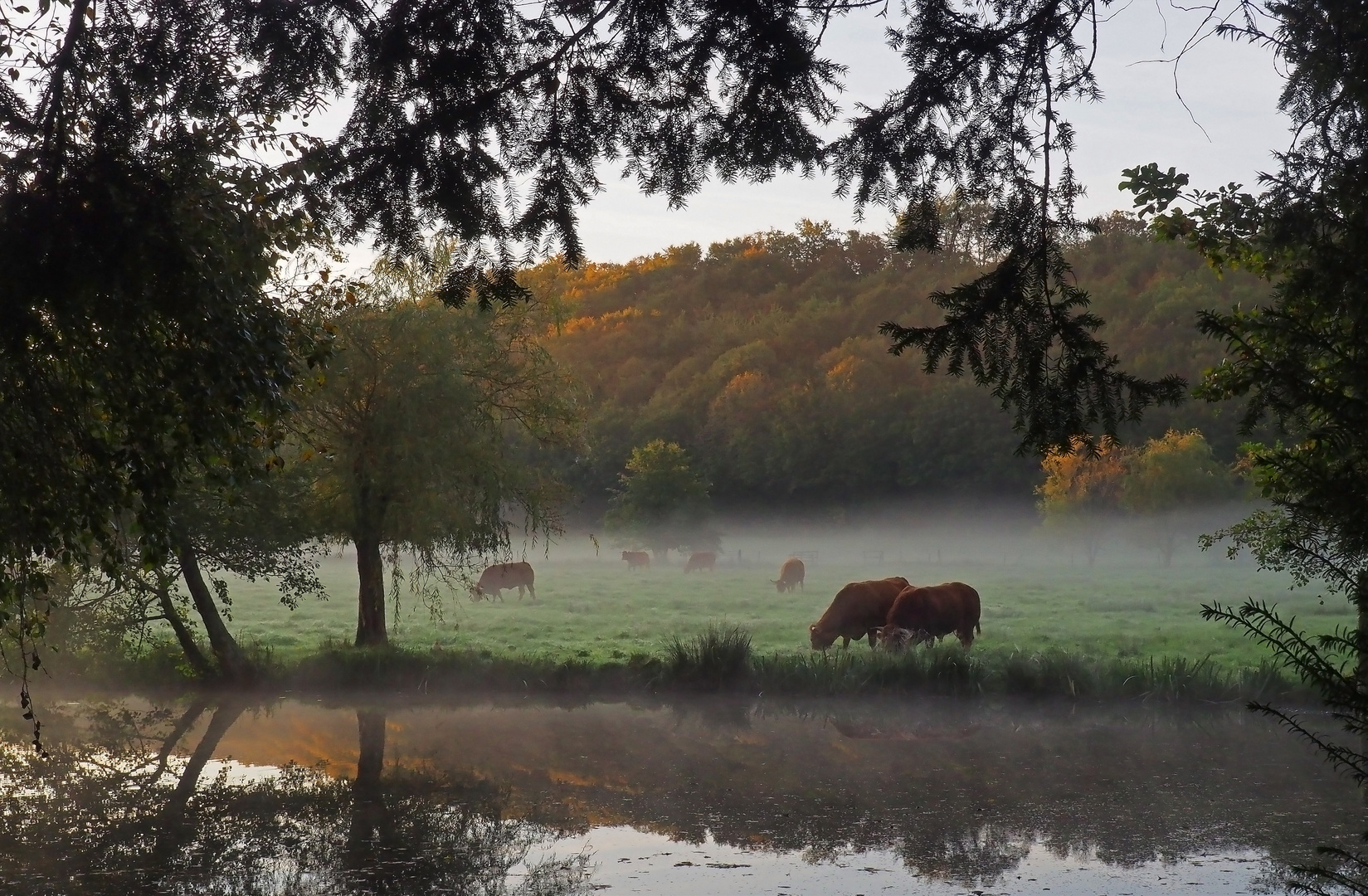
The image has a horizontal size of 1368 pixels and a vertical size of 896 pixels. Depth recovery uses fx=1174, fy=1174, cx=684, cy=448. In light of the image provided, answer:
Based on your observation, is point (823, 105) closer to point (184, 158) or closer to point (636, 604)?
point (184, 158)

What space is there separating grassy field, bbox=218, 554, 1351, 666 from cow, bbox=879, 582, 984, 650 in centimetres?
76

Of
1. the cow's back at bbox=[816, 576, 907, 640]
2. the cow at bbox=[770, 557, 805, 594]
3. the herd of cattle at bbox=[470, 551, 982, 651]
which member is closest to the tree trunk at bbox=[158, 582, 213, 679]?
the herd of cattle at bbox=[470, 551, 982, 651]

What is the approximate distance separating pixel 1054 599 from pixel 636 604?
9955mm

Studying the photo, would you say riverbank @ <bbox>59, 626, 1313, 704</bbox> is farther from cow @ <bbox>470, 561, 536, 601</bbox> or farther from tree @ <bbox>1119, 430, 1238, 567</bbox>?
tree @ <bbox>1119, 430, 1238, 567</bbox>

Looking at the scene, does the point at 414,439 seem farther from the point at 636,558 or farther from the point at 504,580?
the point at 636,558

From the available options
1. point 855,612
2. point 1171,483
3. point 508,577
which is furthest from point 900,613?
point 1171,483

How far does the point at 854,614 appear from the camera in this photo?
64.7ft

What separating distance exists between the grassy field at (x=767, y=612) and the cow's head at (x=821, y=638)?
266 mm

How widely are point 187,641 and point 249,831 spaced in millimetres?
7654

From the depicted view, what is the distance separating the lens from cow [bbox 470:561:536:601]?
105 ft

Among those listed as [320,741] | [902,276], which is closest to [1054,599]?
[320,741]

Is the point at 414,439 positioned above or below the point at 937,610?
above

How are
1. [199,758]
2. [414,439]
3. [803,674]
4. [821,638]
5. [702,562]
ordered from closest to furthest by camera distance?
[199,758], [803,674], [414,439], [821,638], [702,562]

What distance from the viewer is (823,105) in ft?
21.0
